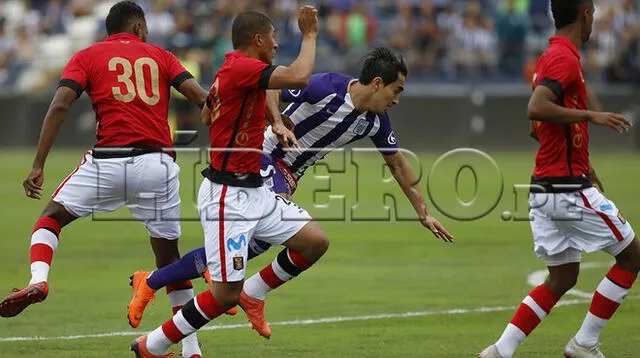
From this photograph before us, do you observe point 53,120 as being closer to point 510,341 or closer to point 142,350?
point 142,350

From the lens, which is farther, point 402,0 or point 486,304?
point 402,0

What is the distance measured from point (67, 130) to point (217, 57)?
4075mm

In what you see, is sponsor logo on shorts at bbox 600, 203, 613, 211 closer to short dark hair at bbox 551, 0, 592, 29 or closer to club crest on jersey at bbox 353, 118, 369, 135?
short dark hair at bbox 551, 0, 592, 29

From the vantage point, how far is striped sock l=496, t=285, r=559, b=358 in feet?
29.6

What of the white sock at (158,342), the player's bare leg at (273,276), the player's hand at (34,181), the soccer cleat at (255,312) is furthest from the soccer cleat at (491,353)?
the player's hand at (34,181)

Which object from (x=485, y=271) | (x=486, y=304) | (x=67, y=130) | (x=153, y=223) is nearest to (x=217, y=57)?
(x=67, y=130)

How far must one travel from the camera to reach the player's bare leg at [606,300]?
923 cm

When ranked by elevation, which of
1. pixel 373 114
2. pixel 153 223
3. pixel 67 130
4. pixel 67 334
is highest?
pixel 373 114

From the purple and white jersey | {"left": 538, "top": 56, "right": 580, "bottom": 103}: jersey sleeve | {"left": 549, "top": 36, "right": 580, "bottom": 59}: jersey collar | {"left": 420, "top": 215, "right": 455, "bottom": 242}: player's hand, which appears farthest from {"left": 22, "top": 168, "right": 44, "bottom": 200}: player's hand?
{"left": 549, "top": 36, "right": 580, "bottom": 59}: jersey collar

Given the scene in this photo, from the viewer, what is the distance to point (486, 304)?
12281 mm

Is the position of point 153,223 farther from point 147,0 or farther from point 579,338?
point 147,0

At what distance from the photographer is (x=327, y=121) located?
33.2ft

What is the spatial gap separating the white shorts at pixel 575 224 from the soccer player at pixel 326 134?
35.5 inches

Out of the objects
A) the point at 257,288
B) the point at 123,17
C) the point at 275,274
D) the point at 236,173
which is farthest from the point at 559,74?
the point at 123,17
